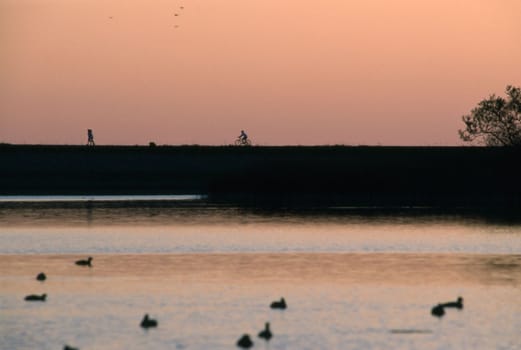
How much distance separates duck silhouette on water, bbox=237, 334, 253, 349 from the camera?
3638 centimetres

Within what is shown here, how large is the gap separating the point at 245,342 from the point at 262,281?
50.0 ft

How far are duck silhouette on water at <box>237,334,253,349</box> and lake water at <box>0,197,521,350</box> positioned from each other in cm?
32

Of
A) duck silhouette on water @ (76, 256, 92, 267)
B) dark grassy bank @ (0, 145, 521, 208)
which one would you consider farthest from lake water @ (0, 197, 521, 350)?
dark grassy bank @ (0, 145, 521, 208)

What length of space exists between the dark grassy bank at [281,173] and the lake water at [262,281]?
28.1 meters

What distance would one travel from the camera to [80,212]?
101 m

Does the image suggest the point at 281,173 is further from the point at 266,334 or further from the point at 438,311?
the point at 266,334

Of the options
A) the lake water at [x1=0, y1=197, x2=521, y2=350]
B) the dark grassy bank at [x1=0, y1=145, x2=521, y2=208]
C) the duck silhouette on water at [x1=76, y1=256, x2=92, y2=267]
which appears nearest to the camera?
the lake water at [x1=0, y1=197, x2=521, y2=350]

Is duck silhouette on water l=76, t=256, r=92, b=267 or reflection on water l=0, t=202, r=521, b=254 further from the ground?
duck silhouette on water l=76, t=256, r=92, b=267

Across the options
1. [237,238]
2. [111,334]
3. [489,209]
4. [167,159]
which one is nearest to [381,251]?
[237,238]

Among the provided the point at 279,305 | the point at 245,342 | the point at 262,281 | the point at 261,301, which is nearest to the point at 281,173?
the point at 262,281

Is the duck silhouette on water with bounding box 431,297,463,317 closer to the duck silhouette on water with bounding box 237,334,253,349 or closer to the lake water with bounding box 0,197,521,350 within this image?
the lake water with bounding box 0,197,521,350

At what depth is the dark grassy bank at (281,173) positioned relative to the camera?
11912 centimetres

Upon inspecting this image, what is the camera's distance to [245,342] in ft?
119

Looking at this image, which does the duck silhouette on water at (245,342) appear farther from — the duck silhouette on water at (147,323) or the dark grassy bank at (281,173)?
the dark grassy bank at (281,173)
